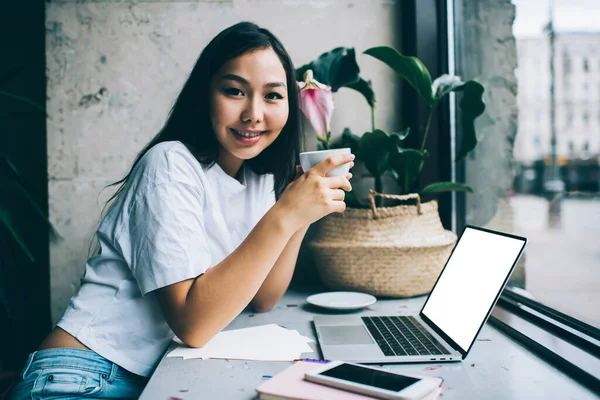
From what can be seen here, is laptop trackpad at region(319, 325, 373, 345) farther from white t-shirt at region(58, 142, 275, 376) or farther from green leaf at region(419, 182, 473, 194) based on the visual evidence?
green leaf at region(419, 182, 473, 194)

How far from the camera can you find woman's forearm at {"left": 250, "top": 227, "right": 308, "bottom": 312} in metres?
1.10

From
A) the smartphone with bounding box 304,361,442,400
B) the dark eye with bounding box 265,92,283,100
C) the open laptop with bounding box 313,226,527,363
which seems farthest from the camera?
the dark eye with bounding box 265,92,283,100

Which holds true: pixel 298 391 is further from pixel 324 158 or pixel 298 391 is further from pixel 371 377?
pixel 324 158

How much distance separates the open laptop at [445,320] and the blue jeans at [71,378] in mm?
378

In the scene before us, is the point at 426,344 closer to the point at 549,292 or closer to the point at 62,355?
the point at 549,292

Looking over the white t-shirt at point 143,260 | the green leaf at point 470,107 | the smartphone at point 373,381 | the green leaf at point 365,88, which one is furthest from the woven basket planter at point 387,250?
the smartphone at point 373,381

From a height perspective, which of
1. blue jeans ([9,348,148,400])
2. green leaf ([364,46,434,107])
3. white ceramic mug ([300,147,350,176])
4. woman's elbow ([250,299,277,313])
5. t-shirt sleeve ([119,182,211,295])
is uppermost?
green leaf ([364,46,434,107])

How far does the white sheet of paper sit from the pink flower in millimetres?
553

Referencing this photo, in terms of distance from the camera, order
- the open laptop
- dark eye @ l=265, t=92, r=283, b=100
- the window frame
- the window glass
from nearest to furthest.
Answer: the open laptop, the window glass, dark eye @ l=265, t=92, r=283, b=100, the window frame

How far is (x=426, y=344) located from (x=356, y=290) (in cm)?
41

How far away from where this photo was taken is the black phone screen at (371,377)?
60 cm

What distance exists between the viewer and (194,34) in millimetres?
1456

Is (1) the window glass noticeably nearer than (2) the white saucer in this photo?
Yes

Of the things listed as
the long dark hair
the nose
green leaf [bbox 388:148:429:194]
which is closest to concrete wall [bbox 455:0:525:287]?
green leaf [bbox 388:148:429:194]
